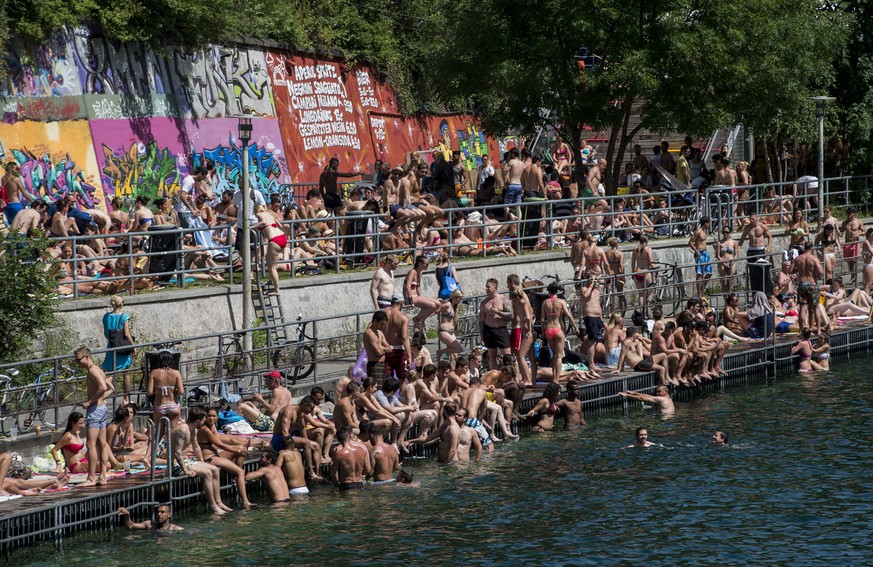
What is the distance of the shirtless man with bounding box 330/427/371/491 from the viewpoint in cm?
1861

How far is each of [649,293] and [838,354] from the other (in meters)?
4.02

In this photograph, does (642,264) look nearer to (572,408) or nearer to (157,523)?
(572,408)

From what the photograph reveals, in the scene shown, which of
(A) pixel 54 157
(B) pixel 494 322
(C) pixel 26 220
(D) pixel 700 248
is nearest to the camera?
(C) pixel 26 220

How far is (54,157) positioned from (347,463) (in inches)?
442

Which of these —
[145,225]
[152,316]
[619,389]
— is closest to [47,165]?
[145,225]

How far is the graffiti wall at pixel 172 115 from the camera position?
26.7 m

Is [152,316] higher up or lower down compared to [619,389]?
higher up

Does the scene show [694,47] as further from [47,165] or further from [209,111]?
[47,165]

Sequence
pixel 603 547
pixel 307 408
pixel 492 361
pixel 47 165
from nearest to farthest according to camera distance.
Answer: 1. pixel 603 547
2. pixel 307 408
3. pixel 492 361
4. pixel 47 165

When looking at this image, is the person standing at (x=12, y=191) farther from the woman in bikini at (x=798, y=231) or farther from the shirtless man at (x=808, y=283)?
the woman in bikini at (x=798, y=231)

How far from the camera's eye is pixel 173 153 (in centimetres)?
3008

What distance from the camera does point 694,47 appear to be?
103ft

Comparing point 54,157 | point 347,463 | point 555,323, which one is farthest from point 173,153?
point 347,463

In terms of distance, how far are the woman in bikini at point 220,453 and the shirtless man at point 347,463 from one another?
1340 millimetres
